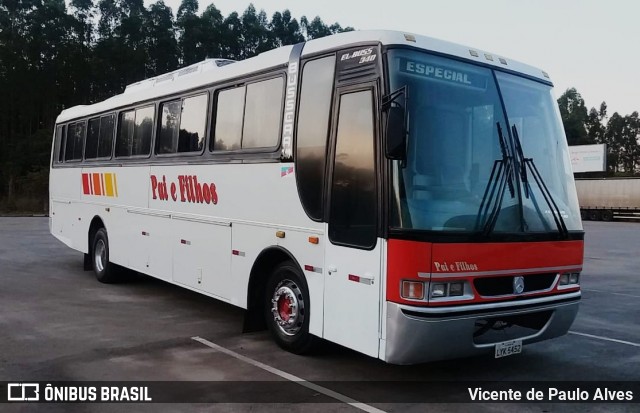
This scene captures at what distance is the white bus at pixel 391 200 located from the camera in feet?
16.7

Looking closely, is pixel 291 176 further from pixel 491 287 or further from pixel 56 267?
pixel 56 267

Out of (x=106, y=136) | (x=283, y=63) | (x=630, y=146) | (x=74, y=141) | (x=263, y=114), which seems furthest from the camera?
(x=630, y=146)

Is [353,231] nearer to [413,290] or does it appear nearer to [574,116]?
[413,290]

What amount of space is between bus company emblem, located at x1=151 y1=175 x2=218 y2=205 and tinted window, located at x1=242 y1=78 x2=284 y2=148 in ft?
3.28

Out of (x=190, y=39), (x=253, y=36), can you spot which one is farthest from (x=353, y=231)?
(x=253, y=36)

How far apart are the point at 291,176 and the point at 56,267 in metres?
9.10

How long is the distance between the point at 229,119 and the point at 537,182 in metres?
3.85

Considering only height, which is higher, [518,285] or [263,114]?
[263,114]

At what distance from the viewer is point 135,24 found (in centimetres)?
5969

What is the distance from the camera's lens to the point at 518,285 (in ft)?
18.3

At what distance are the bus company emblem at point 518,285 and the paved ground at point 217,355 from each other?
3.28 feet

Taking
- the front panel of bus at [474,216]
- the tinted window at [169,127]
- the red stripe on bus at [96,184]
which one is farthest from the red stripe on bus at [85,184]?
the front panel of bus at [474,216]

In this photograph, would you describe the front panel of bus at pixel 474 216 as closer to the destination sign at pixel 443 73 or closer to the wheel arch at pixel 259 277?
the destination sign at pixel 443 73

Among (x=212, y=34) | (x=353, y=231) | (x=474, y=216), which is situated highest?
(x=212, y=34)
